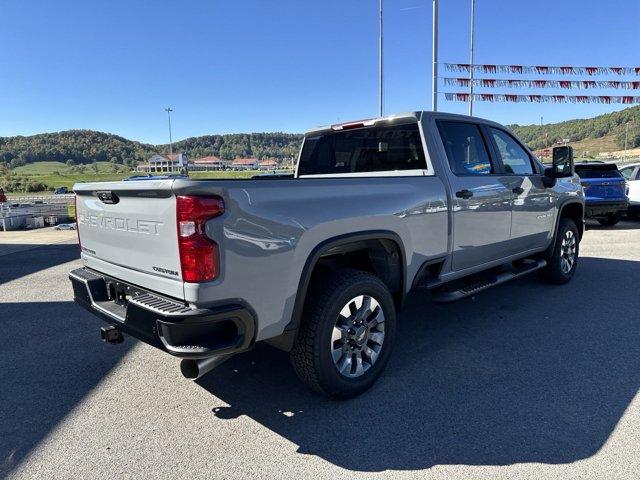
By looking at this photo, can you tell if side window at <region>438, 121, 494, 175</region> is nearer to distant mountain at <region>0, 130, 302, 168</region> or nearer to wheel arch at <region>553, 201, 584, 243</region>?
wheel arch at <region>553, 201, 584, 243</region>

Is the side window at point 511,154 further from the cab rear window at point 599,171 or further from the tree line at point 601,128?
the tree line at point 601,128

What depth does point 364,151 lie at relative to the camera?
14.3 feet

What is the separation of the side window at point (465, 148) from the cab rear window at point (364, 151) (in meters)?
0.29

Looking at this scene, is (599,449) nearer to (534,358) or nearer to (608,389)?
(608,389)

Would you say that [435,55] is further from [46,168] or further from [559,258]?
[46,168]

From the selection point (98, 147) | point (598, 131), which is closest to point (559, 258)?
point (98, 147)

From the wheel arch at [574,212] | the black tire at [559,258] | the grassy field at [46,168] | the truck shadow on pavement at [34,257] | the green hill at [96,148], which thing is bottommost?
the truck shadow on pavement at [34,257]

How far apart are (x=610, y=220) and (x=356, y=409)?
11.6m

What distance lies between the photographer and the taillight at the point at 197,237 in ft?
7.52

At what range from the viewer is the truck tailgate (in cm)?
240

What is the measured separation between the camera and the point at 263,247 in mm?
2475

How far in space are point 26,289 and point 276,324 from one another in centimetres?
541

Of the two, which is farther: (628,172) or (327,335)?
(628,172)

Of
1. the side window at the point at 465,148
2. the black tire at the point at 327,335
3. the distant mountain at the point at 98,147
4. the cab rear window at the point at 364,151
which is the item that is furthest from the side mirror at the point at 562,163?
the distant mountain at the point at 98,147
